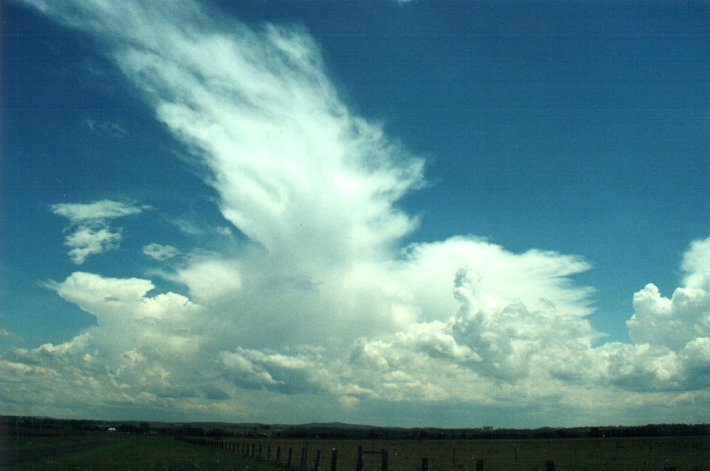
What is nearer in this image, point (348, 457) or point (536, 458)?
point (536, 458)

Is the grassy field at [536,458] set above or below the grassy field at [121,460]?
above

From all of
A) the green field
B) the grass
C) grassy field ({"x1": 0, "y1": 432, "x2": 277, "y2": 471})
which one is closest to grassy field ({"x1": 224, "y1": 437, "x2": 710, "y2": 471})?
the green field

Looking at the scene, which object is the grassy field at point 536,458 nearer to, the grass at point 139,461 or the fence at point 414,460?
the fence at point 414,460

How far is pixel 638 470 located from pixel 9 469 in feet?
130


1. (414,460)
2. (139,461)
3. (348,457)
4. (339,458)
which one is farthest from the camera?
(348,457)

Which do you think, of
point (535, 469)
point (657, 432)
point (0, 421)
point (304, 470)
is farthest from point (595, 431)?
point (0, 421)

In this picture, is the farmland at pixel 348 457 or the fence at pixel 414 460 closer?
the fence at pixel 414 460

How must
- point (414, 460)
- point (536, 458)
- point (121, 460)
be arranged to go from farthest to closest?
point (536, 458) → point (414, 460) → point (121, 460)

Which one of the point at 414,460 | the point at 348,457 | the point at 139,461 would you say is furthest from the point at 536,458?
the point at 139,461

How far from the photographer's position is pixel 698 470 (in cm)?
3238

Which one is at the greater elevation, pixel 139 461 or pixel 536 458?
pixel 536 458

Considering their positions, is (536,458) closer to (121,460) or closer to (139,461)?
(139,461)

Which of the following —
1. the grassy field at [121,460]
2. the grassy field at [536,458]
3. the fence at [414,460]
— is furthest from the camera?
the grassy field at [536,458]

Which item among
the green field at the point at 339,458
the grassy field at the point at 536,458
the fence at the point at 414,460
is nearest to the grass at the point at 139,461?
the green field at the point at 339,458
